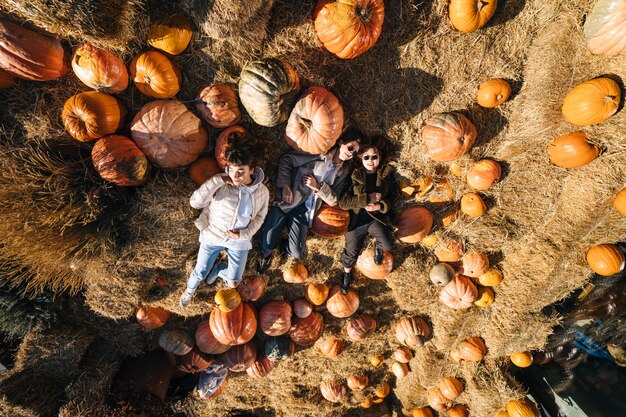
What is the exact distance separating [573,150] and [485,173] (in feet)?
3.55

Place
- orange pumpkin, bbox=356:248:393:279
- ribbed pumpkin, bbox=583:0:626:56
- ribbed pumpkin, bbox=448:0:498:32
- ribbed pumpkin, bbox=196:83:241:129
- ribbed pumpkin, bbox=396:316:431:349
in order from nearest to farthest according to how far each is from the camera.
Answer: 1. ribbed pumpkin, bbox=583:0:626:56
2. ribbed pumpkin, bbox=448:0:498:32
3. ribbed pumpkin, bbox=196:83:241:129
4. orange pumpkin, bbox=356:248:393:279
5. ribbed pumpkin, bbox=396:316:431:349

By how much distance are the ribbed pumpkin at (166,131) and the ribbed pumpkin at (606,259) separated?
647cm

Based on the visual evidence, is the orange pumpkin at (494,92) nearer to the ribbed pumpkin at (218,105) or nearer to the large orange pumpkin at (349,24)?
the large orange pumpkin at (349,24)

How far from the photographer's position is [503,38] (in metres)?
4.09

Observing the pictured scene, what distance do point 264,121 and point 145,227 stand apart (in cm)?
220

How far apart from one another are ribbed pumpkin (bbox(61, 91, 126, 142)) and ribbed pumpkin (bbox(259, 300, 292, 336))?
13.1 ft

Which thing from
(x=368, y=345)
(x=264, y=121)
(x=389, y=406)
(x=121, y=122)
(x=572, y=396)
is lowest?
(x=389, y=406)

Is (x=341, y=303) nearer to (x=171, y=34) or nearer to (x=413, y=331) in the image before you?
(x=413, y=331)

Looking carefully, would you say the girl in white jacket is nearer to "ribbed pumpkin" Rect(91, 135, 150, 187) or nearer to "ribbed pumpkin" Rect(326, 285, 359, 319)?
"ribbed pumpkin" Rect(91, 135, 150, 187)

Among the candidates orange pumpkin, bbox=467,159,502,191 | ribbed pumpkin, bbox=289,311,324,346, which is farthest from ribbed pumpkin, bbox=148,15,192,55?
ribbed pumpkin, bbox=289,311,324,346

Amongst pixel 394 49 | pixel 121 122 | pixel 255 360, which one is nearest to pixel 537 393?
pixel 255 360

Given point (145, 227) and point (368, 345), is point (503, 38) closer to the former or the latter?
point (145, 227)

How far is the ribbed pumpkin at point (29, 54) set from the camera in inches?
125

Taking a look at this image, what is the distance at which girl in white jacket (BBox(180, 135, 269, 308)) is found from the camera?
3906 mm
